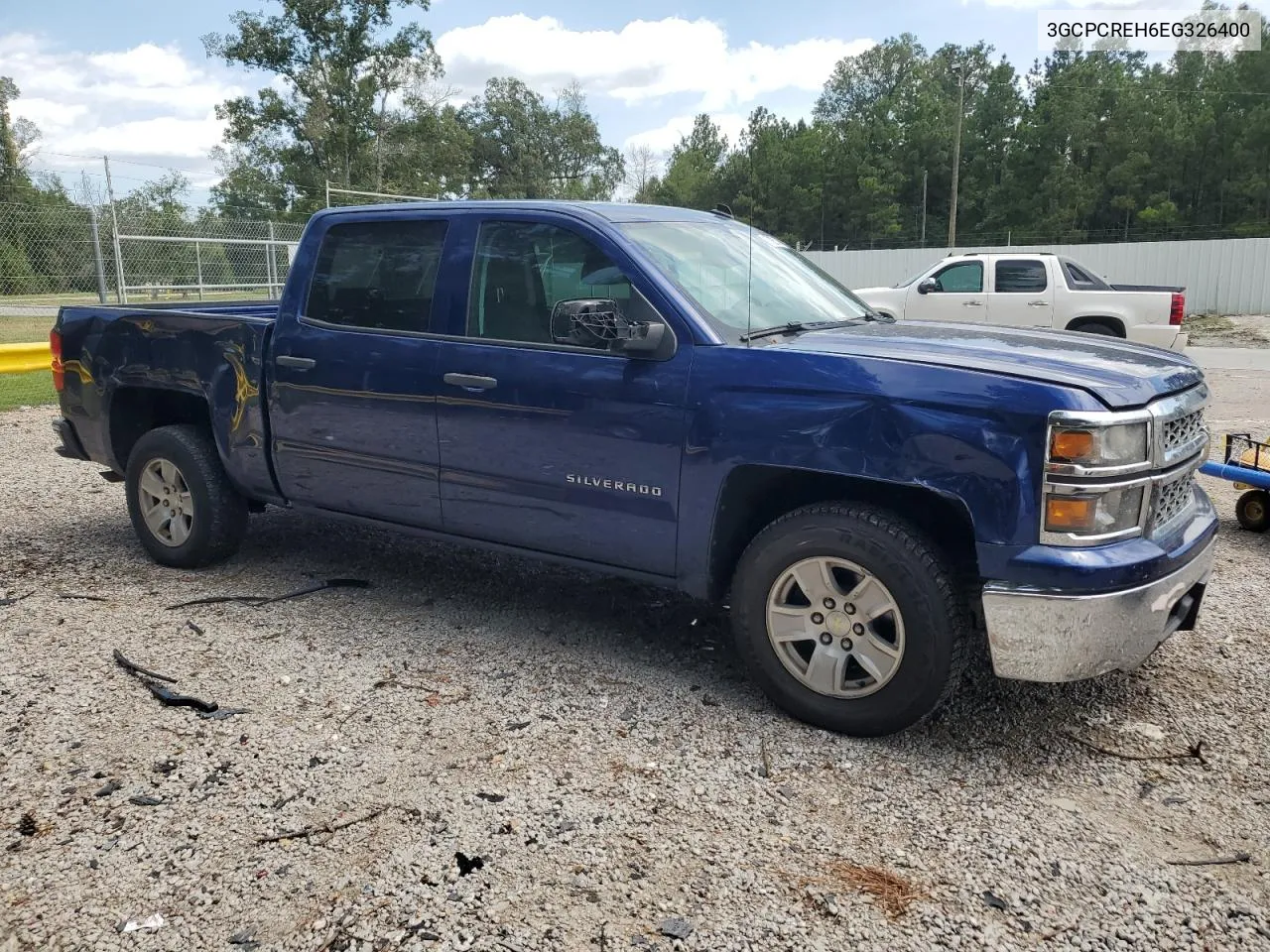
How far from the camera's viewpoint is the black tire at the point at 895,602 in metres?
3.26

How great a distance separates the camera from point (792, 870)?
2756 mm

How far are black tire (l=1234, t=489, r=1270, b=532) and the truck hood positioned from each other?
2585mm

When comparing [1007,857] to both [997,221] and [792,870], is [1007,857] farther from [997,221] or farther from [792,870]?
[997,221]

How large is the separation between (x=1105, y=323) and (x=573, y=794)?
13.0m

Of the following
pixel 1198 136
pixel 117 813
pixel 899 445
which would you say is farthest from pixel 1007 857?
pixel 1198 136

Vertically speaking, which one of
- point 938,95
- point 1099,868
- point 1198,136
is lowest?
point 1099,868

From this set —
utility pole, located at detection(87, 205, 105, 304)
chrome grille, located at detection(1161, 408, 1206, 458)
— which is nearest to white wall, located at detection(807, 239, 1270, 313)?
utility pole, located at detection(87, 205, 105, 304)

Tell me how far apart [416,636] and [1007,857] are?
8.54ft

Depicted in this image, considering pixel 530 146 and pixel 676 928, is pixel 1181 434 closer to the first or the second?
pixel 676 928

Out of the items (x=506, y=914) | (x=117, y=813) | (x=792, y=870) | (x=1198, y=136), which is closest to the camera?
(x=506, y=914)

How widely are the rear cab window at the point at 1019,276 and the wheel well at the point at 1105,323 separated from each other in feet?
2.26

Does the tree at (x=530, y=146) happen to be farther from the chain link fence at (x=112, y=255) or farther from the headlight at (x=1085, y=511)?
the headlight at (x=1085, y=511)

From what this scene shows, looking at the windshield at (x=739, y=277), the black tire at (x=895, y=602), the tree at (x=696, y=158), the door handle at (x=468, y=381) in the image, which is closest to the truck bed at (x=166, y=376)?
the door handle at (x=468, y=381)

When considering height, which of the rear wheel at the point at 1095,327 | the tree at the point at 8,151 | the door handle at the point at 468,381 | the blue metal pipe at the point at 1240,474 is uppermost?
the tree at the point at 8,151
